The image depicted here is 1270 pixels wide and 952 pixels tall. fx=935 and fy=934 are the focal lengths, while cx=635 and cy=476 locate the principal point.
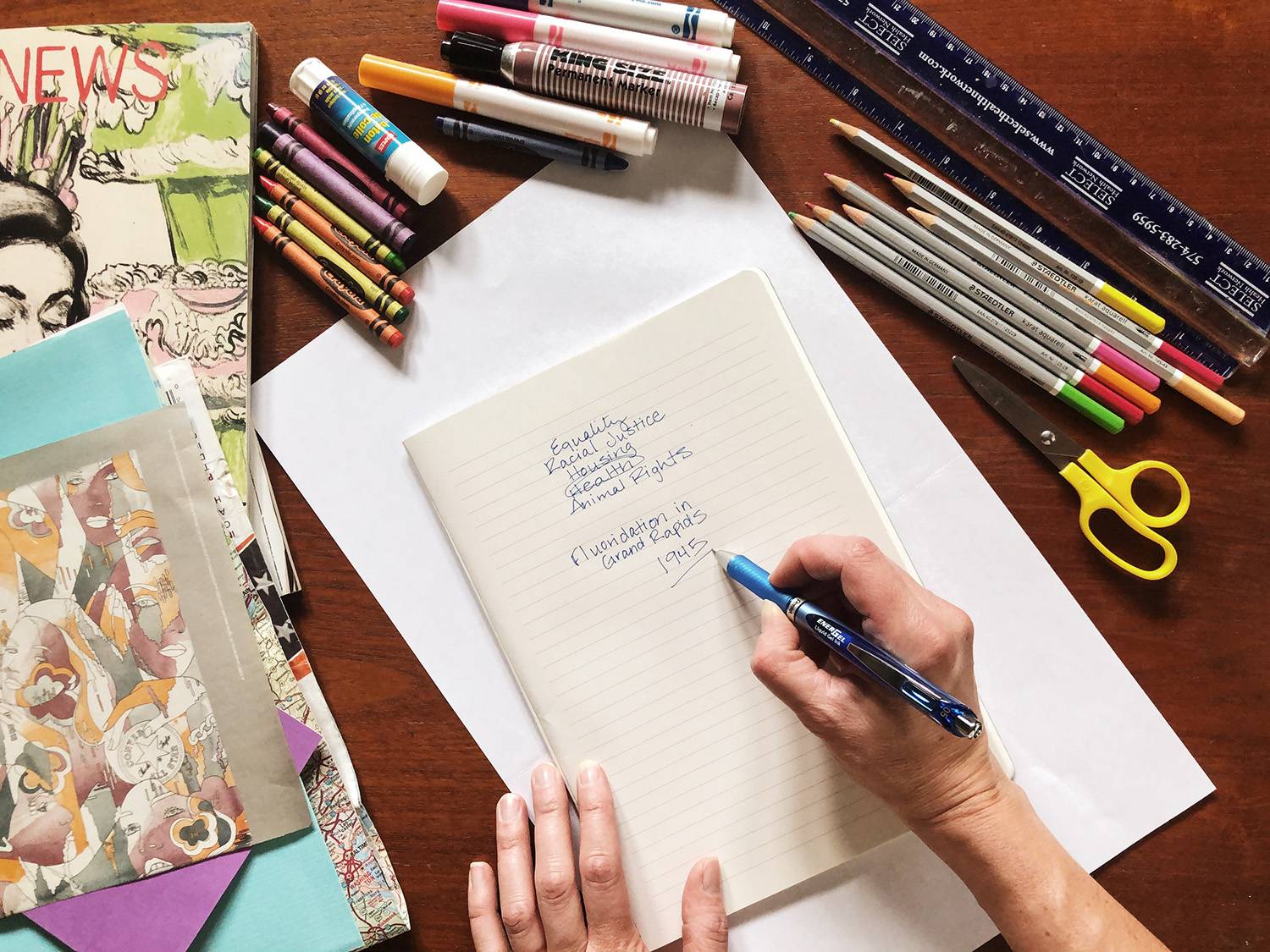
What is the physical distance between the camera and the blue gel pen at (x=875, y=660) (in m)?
0.64

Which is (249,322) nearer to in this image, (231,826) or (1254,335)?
(231,826)

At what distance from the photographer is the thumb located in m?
0.80

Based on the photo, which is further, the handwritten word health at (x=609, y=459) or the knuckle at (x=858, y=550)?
the handwritten word health at (x=609, y=459)

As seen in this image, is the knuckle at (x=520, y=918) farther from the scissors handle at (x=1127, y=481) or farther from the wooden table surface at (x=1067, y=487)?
the scissors handle at (x=1127, y=481)

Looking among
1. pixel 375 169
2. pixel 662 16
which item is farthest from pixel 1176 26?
pixel 375 169

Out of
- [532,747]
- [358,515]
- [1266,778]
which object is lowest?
[1266,778]

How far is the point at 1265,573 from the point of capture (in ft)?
2.72

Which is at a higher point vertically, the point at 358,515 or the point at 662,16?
the point at 662,16

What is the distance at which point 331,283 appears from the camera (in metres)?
0.82

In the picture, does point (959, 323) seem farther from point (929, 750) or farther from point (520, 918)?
point (520, 918)

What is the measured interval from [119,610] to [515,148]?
1.74ft

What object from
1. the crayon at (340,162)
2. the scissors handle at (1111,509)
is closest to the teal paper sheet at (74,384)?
the crayon at (340,162)

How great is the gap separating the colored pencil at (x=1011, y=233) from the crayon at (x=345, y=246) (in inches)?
16.3

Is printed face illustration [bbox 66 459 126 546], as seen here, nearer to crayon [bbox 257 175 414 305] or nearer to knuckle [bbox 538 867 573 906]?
crayon [bbox 257 175 414 305]
